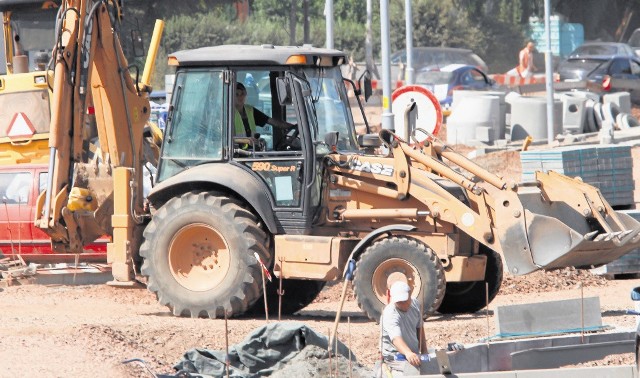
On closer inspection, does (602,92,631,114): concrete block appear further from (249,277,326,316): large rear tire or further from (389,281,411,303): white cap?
(389,281,411,303): white cap

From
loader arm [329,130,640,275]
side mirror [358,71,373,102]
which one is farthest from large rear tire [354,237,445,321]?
side mirror [358,71,373,102]

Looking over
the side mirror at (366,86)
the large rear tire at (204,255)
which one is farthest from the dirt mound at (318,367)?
the side mirror at (366,86)

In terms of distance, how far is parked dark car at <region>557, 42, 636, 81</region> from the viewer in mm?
41188

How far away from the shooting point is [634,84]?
38.7 meters

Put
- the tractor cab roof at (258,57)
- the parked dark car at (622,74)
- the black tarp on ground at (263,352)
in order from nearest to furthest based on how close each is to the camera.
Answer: the black tarp on ground at (263,352), the tractor cab roof at (258,57), the parked dark car at (622,74)

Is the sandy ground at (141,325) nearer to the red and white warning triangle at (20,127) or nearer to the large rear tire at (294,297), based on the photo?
the large rear tire at (294,297)

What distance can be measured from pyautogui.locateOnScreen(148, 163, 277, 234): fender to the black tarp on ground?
2.32 meters

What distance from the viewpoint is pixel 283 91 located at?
1248 centimetres

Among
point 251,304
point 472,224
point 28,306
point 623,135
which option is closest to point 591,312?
point 472,224

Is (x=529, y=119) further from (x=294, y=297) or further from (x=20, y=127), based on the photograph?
(x=294, y=297)

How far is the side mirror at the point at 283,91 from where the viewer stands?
40.9ft

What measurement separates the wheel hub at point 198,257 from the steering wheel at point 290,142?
1.07m

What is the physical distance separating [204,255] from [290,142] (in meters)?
1.47

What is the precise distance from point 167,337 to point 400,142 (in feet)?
9.65
